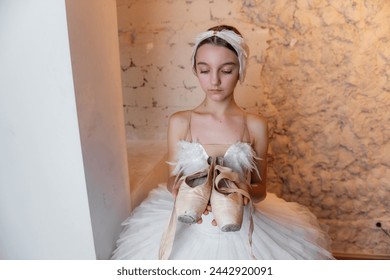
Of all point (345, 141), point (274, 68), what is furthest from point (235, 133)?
point (345, 141)

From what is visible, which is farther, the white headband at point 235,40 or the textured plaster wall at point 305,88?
the textured plaster wall at point 305,88

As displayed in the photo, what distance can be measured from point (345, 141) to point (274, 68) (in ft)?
1.86

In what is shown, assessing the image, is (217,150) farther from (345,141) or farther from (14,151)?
(345,141)

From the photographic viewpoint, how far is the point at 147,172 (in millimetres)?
1591

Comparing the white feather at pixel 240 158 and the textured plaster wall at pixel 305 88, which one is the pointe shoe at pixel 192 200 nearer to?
the white feather at pixel 240 158

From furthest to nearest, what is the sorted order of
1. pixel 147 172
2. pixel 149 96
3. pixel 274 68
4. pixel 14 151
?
1. pixel 149 96
2. pixel 274 68
3. pixel 147 172
4. pixel 14 151

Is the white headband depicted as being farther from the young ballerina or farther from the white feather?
the white feather

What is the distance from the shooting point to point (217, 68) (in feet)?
3.35

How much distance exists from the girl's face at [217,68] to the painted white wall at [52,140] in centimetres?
31

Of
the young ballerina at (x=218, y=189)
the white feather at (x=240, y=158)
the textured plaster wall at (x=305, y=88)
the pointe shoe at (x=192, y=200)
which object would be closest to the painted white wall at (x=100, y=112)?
the young ballerina at (x=218, y=189)

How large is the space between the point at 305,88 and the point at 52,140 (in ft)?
4.60

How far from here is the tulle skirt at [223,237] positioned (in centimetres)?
107

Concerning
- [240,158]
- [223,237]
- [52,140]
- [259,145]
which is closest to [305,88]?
[259,145]

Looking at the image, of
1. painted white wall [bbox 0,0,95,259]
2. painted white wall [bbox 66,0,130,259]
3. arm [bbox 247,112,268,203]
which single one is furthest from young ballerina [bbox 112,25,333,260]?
painted white wall [bbox 0,0,95,259]
